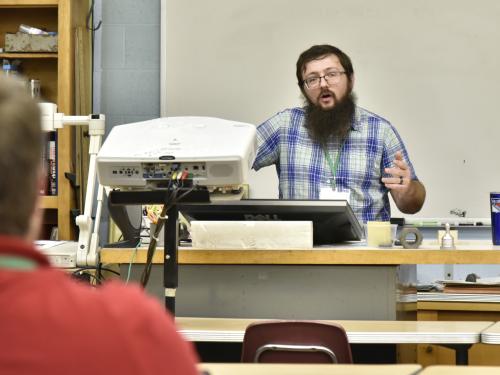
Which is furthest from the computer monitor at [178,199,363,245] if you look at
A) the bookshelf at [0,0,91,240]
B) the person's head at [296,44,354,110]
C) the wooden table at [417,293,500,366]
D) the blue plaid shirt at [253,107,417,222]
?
the bookshelf at [0,0,91,240]

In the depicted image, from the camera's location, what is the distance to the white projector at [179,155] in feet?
7.83

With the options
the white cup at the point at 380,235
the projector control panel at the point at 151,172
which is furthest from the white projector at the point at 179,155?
the white cup at the point at 380,235

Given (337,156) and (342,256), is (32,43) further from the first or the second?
(342,256)

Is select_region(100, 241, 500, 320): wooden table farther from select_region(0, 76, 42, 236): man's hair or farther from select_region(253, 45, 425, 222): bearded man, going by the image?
select_region(0, 76, 42, 236): man's hair

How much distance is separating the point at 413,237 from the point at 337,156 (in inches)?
45.7

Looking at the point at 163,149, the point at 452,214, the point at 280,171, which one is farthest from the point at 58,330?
the point at 452,214

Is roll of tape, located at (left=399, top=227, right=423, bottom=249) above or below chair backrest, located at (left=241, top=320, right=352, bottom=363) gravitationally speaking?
above

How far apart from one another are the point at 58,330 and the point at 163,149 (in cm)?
167

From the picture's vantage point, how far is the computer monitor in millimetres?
2697

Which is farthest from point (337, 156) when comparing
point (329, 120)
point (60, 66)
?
point (60, 66)

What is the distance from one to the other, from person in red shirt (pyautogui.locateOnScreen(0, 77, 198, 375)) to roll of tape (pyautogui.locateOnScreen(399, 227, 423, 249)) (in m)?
2.16

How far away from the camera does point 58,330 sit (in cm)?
76

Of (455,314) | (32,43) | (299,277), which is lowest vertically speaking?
(455,314)

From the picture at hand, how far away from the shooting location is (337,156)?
405 cm
